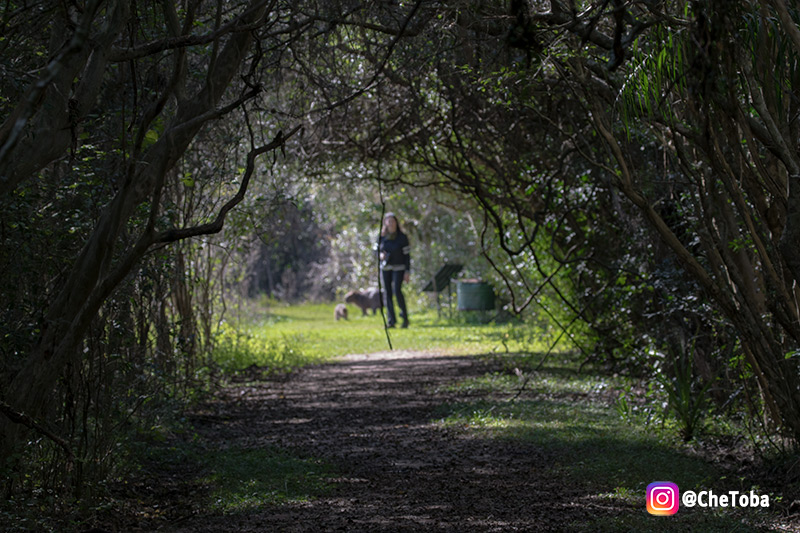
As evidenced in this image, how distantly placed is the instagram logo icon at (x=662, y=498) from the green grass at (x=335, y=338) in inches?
237

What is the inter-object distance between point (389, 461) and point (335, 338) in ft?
32.9

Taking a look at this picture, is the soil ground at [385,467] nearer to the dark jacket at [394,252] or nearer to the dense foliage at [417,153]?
the dense foliage at [417,153]

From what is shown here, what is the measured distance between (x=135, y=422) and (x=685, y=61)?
4179mm

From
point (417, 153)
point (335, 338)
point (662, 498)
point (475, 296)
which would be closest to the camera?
point (662, 498)

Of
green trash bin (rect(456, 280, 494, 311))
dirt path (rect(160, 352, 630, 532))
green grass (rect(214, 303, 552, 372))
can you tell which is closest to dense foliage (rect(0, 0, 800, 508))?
dirt path (rect(160, 352, 630, 532))

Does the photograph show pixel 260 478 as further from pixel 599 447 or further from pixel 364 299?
pixel 364 299

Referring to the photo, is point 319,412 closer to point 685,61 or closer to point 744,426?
point 744,426

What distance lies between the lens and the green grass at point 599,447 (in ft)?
13.1

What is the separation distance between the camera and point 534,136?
8.55 meters

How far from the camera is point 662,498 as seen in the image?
14.2 ft

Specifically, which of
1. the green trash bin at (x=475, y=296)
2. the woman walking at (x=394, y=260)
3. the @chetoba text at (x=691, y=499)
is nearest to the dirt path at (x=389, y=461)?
the @chetoba text at (x=691, y=499)

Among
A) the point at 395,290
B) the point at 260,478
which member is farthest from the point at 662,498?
the point at 395,290

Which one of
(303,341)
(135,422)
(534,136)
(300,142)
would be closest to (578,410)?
(534,136)

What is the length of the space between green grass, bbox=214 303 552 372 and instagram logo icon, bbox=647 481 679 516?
19.8 ft
